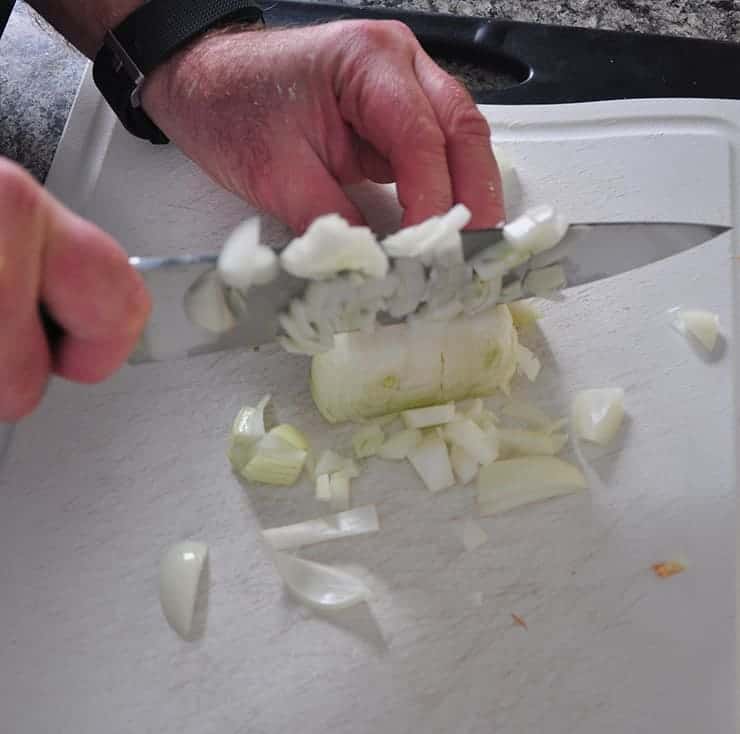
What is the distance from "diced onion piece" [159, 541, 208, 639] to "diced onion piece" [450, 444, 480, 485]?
33 centimetres

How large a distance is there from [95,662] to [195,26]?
91 centimetres

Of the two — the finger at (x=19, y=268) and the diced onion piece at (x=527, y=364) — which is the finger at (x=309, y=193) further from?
the finger at (x=19, y=268)

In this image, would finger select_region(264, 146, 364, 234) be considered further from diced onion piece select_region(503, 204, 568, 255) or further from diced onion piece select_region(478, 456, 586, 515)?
diced onion piece select_region(478, 456, 586, 515)

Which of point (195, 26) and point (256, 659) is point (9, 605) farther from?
point (195, 26)

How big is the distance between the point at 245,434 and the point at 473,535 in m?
0.32

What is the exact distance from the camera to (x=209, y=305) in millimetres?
865

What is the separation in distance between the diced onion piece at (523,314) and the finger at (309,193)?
247 mm

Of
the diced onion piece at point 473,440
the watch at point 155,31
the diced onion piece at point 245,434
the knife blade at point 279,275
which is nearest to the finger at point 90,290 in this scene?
the knife blade at point 279,275

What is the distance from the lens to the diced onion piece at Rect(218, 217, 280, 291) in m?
0.76

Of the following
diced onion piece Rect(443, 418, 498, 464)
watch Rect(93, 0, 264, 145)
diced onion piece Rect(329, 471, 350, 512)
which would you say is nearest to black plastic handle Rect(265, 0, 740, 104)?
watch Rect(93, 0, 264, 145)

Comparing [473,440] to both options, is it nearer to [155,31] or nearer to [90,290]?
[90,290]

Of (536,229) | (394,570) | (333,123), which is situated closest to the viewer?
(536,229)

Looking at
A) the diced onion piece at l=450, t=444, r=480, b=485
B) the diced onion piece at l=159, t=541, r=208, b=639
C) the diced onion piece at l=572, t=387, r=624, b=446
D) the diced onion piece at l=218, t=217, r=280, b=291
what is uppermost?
the diced onion piece at l=218, t=217, r=280, b=291

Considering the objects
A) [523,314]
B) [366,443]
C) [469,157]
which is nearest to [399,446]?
[366,443]
